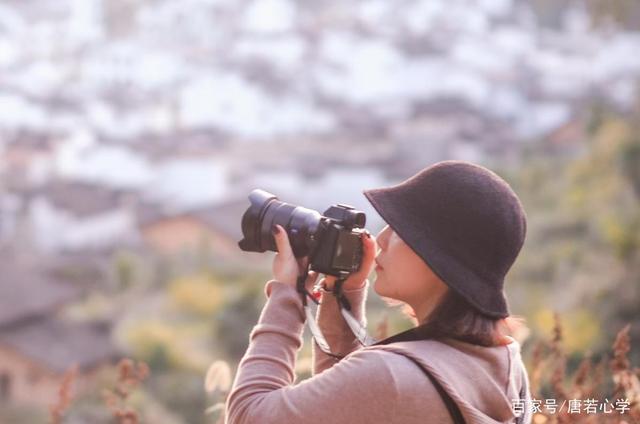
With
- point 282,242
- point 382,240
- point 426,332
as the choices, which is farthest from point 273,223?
point 426,332

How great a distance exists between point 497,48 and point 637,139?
22.0m

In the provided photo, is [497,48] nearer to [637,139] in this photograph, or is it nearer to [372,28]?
[372,28]

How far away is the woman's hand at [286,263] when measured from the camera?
1.12 m

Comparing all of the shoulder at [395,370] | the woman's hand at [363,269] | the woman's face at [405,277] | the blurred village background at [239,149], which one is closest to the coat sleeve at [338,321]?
the woman's hand at [363,269]

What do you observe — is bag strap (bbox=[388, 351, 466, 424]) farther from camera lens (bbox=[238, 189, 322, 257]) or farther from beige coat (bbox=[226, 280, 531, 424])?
camera lens (bbox=[238, 189, 322, 257])

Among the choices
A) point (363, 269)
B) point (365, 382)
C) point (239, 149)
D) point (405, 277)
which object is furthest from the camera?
point (239, 149)

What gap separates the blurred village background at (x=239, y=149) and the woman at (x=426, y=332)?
590mm

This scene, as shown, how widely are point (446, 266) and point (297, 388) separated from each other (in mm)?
221

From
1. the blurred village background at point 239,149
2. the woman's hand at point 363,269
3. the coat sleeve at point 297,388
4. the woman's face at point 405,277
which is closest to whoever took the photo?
the coat sleeve at point 297,388

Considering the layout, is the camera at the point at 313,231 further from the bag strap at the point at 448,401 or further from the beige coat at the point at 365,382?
the bag strap at the point at 448,401

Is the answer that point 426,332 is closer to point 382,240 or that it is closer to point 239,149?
point 382,240

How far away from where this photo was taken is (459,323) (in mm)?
1058

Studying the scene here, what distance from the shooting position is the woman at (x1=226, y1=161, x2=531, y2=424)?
0.98 metres

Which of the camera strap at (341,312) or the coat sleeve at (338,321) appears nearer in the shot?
the camera strap at (341,312)
